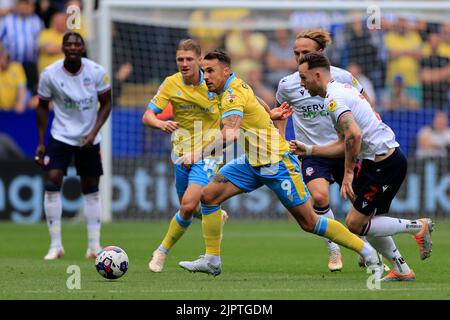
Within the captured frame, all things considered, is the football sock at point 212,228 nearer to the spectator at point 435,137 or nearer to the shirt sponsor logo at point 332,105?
the shirt sponsor logo at point 332,105

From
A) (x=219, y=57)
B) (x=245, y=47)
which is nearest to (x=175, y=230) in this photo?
(x=219, y=57)

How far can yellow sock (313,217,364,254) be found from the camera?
9.93m

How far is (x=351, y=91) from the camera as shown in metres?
9.61

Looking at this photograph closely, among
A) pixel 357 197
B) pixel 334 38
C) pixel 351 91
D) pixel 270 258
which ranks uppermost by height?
pixel 334 38

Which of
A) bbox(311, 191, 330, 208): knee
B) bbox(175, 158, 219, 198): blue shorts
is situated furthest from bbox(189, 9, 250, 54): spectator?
bbox(311, 191, 330, 208): knee

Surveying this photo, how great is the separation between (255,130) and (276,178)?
1.77 ft

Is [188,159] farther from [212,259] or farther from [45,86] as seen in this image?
→ [45,86]

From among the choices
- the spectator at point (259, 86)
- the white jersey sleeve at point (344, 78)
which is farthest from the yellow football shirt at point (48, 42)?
the white jersey sleeve at point (344, 78)

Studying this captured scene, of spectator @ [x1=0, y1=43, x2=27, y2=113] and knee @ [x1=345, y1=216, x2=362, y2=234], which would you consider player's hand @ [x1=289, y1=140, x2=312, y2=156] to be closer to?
knee @ [x1=345, y1=216, x2=362, y2=234]

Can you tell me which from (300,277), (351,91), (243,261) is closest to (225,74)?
(351,91)
